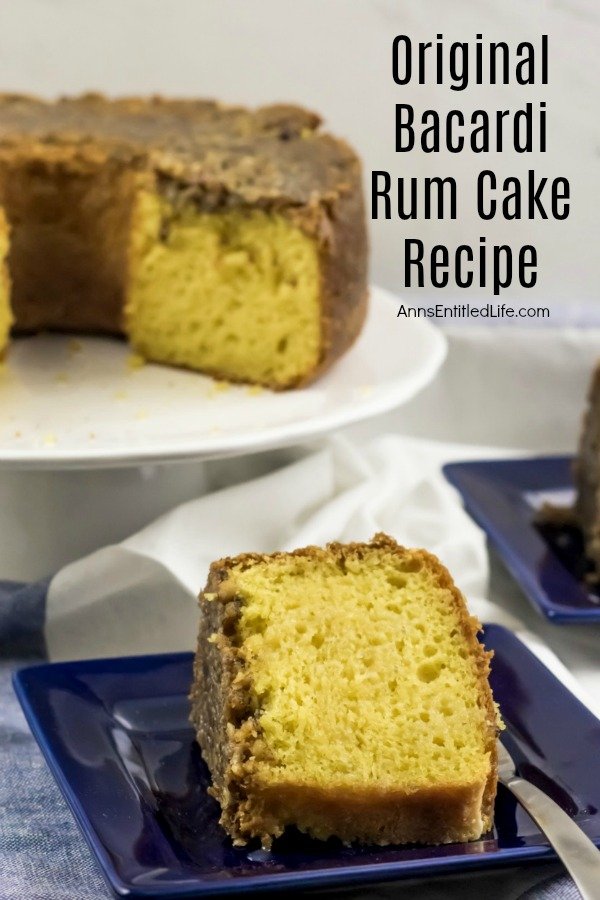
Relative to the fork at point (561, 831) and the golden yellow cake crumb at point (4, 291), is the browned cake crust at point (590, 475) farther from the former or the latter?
the golden yellow cake crumb at point (4, 291)

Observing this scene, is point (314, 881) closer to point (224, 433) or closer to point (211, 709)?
point (211, 709)

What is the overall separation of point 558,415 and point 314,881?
2.03m

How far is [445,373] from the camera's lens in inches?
124

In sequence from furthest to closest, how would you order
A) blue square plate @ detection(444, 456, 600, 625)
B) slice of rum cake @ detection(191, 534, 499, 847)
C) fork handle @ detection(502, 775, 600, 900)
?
blue square plate @ detection(444, 456, 600, 625) < slice of rum cake @ detection(191, 534, 499, 847) < fork handle @ detection(502, 775, 600, 900)

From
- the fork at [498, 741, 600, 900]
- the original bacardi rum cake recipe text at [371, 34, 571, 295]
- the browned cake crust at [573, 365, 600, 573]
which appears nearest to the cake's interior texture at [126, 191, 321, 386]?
the browned cake crust at [573, 365, 600, 573]

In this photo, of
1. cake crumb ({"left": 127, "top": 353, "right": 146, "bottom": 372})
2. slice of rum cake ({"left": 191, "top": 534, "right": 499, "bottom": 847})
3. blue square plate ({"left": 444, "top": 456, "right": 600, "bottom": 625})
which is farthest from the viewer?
cake crumb ({"left": 127, "top": 353, "right": 146, "bottom": 372})

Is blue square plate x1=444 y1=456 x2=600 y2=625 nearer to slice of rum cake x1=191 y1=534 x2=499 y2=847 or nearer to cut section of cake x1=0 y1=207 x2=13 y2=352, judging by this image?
slice of rum cake x1=191 y1=534 x2=499 y2=847

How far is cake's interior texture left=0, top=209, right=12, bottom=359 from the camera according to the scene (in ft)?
8.41

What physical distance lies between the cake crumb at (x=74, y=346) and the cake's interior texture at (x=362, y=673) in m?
1.29

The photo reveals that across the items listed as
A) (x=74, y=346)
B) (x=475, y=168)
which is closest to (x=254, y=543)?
(x=74, y=346)

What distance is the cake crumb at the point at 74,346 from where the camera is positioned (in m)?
2.76

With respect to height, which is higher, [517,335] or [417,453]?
[517,335]

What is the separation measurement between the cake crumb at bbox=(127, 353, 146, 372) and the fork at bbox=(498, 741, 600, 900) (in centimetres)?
139

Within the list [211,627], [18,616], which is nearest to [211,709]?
[211,627]
